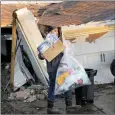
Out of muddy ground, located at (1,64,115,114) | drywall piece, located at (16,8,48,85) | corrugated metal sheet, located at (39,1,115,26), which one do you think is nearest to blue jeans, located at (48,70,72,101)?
muddy ground, located at (1,64,115,114)

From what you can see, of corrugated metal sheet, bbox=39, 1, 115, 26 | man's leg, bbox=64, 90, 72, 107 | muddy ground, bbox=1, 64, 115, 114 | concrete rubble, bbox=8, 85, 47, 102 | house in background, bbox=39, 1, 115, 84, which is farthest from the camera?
corrugated metal sheet, bbox=39, 1, 115, 26

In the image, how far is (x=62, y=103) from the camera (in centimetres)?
894

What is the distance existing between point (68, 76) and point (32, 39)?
10.3 ft

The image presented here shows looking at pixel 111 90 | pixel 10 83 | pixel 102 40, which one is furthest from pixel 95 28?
pixel 10 83

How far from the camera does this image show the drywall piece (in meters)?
10.5

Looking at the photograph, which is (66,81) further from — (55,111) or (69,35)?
(69,35)

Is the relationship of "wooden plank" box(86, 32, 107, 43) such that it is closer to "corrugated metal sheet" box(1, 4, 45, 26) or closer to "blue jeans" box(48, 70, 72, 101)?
"blue jeans" box(48, 70, 72, 101)

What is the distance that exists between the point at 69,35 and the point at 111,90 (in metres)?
2.01

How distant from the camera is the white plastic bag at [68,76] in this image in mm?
7953

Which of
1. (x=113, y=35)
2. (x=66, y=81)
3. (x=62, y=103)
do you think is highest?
(x=113, y=35)

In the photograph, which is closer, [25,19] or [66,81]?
[66,81]

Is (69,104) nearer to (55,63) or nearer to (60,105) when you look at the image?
(60,105)

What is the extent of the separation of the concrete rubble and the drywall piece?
46 cm

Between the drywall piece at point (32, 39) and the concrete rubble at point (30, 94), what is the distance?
0.46 m
